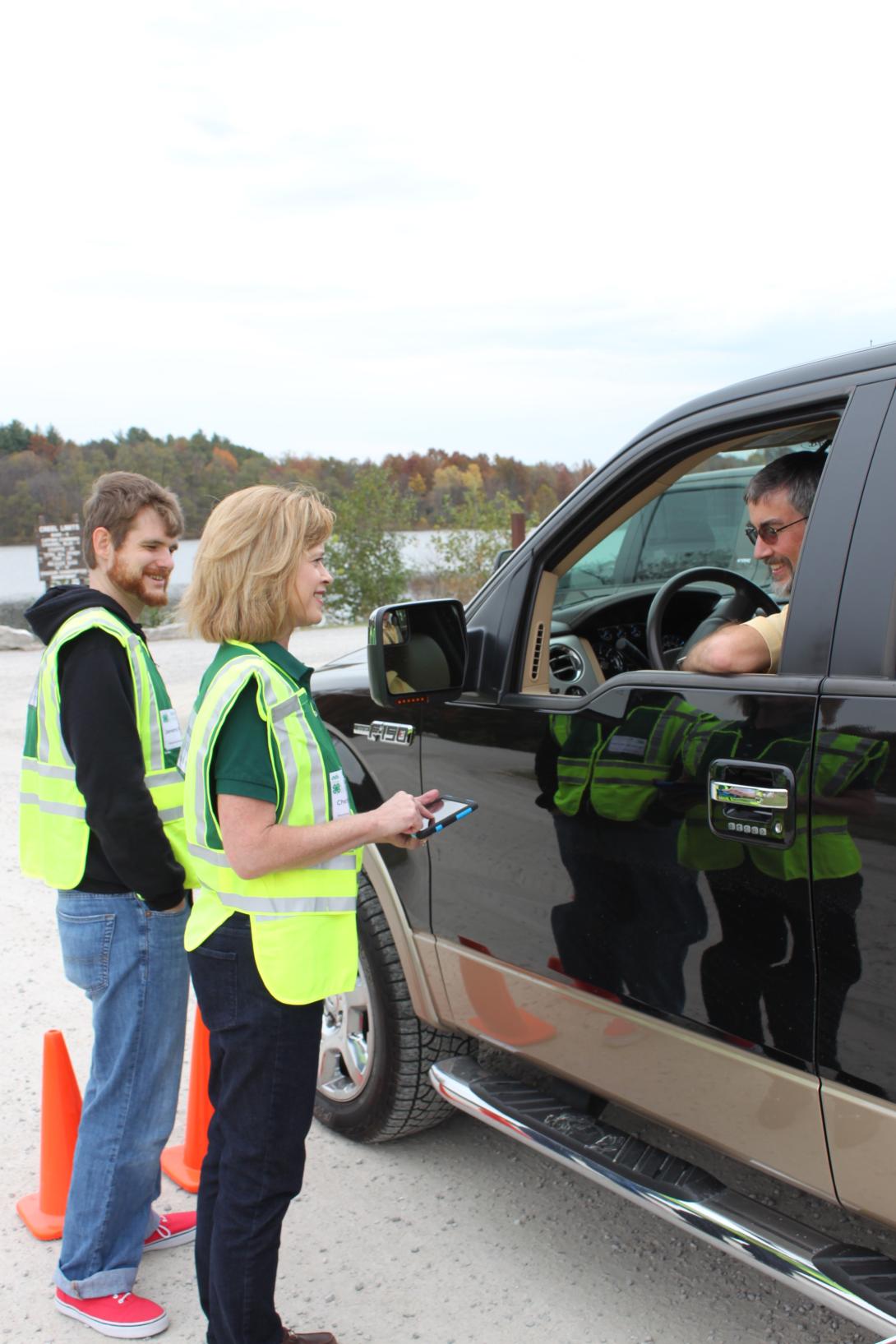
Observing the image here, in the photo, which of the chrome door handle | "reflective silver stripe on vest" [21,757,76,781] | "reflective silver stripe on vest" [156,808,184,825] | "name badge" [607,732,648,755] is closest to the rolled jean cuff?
"reflective silver stripe on vest" [156,808,184,825]

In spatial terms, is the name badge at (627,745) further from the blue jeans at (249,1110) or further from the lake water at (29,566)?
the lake water at (29,566)

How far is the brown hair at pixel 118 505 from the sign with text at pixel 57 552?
16942 millimetres

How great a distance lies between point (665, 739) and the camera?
2.13 meters

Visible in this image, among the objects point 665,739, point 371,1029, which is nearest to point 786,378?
point 665,739

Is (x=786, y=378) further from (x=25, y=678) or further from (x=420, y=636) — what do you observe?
(x=25, y=678)

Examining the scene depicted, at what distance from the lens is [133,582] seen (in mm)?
2748

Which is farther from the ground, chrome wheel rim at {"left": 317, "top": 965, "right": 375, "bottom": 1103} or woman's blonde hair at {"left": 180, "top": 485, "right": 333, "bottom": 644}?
woman's blonde hair at {"left": 180, "top": 485, "right": 333, "bottom": 644}

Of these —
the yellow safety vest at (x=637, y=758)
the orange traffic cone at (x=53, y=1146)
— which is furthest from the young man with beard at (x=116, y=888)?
the yellow safety vest at (x=637, y=758)

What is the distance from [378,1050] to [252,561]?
1.69 metres

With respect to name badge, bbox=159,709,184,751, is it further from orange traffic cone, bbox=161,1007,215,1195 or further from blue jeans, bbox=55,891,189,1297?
orange traffic cone, bbox=161,1007,215,1195

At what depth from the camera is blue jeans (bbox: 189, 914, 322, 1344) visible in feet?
6.96

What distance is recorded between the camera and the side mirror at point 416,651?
8.26 ft

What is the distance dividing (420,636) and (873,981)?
48.5 inches

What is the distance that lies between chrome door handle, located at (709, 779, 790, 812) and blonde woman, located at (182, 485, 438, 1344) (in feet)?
1.82
